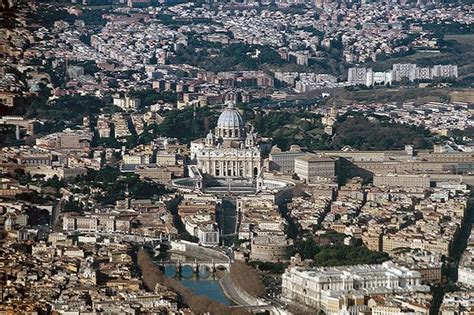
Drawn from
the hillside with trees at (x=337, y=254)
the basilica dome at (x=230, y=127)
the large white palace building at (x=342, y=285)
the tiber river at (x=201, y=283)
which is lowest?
the tiber river at (x=201, y=283)

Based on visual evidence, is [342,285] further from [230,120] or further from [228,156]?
[230,120]

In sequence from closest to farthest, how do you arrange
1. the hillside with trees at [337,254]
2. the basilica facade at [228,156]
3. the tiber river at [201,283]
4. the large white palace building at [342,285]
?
the large white palace building at [342,285] → the tiber river at [201,283] → the hillside with trees at [337,254] → the basilica facade at [228,156]

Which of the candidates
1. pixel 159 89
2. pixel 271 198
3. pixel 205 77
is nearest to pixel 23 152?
pixel 271 198

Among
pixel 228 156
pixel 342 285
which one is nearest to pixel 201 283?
pixel 342 285

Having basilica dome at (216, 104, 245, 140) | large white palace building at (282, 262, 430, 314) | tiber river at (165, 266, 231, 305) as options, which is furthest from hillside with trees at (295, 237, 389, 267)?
basilica dome at (216, 104, 245, 140)

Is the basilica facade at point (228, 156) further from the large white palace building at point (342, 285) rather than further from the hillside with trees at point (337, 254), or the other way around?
the large white palace building at point (342, 285)

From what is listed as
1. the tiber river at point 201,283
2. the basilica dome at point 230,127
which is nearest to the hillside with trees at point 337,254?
the tiber river at point 201,283

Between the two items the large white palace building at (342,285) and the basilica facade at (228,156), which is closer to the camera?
the large white palace building at (342,285)

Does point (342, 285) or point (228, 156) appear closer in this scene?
point (342, 285)

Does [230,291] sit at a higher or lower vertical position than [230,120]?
lower
